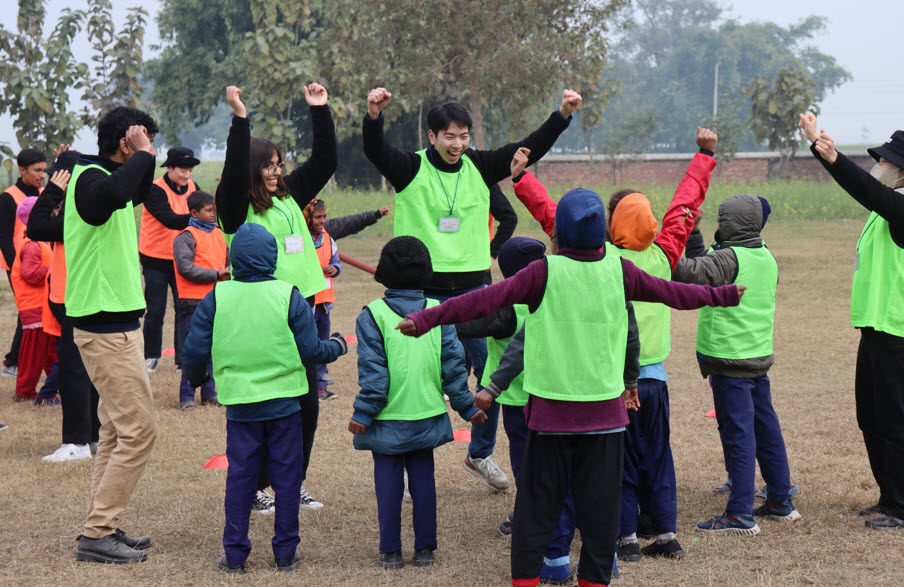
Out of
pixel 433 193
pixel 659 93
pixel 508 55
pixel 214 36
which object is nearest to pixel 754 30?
pixel 659 93

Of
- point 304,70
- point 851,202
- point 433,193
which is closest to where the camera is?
point 433,193

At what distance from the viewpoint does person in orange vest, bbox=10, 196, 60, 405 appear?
24.5 ft

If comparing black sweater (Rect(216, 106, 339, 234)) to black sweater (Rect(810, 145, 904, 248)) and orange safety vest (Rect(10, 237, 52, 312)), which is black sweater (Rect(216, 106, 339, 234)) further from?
orange safety vest (Rect(10, 237, 52, 312))

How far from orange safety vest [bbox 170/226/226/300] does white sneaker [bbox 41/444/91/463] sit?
6.42 feet

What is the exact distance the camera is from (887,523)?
4.48 metres

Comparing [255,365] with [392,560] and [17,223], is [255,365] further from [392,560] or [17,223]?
[17,223]

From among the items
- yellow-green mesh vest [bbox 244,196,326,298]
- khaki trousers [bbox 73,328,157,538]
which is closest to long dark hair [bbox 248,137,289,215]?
yellow-green mesh vest [bbox 244,196,326,298]

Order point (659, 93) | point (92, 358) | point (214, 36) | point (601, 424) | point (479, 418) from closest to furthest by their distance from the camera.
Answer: point (601, 424) → point (479, 418) → point (92, 358) → point (214, 36) → point (659, 93)

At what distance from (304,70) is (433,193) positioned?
2005 centimetres

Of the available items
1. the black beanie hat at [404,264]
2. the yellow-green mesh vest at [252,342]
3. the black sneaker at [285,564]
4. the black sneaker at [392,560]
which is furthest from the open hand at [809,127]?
→ the black sneaker at [285,564]

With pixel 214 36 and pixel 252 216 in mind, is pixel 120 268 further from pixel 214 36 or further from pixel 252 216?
pixel 214 36

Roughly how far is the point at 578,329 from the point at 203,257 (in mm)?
4892

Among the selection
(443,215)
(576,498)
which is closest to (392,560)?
(576,498)

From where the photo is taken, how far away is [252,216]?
4.43m
